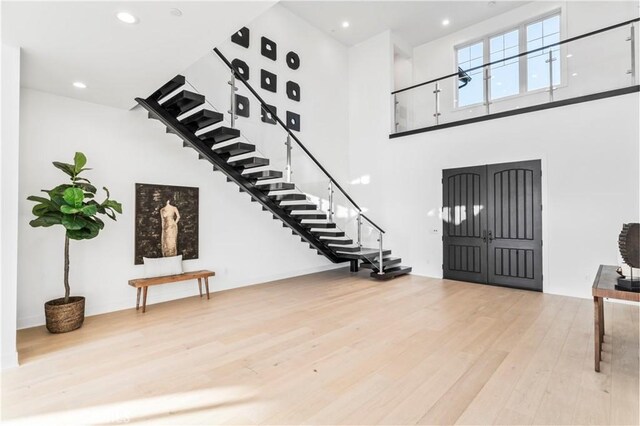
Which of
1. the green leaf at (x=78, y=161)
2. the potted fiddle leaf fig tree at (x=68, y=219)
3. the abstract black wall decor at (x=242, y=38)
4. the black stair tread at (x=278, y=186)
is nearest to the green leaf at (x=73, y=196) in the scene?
the potted fiddle leaf fig tree at (x=68, y=219)

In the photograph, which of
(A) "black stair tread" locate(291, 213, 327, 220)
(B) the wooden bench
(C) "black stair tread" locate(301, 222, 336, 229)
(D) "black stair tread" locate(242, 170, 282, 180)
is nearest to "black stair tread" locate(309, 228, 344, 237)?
(C) "black stair tread" locate(301, 222, 336, 229)

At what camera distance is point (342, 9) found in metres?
7.67

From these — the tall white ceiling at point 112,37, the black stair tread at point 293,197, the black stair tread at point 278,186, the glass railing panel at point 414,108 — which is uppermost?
the glass railing panel at point 414,108

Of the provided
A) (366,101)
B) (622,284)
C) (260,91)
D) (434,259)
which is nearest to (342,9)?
(366,101)

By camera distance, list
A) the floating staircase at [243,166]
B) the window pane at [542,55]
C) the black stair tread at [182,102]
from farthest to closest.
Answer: the window pane at [542,55]
the floating staircase at [243,166]
the black stair tread at [182,102]

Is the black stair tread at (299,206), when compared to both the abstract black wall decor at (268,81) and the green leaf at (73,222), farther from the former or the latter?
the green leaf at (73,222)

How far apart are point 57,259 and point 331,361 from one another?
4094 millimetres

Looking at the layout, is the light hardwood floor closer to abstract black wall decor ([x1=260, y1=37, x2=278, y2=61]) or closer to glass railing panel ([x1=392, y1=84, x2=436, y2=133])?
glass railing panel ([x1=392, y1=84, x2=436, y2=133])

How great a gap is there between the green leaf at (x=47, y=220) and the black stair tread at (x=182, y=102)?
202 cm

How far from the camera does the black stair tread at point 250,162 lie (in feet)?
16.2

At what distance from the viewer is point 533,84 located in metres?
7.06

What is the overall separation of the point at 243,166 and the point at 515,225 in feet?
17.9

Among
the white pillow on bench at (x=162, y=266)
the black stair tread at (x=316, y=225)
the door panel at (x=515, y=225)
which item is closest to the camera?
the white pillow on bench at (x=162, y=266)

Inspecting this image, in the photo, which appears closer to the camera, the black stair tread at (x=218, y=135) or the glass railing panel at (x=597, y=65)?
the black stair tread at (x=218, y=135)
